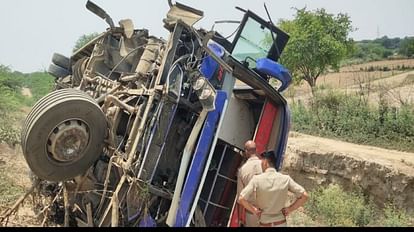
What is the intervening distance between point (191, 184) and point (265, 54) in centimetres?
240

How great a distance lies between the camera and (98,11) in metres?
5.58

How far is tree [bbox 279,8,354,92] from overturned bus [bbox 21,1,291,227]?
59.4ft

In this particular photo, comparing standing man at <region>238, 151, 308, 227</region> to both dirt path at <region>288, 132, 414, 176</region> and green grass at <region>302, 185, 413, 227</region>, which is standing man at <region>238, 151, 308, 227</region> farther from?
dirt path at <region>288, 132, 414, 176</region>

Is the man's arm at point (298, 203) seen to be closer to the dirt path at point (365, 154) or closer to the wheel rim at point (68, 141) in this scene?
the wheel rim at point (68, 141)

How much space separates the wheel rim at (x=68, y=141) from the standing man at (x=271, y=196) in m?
1.61

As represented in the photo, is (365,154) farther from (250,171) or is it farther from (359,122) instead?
(250,171)

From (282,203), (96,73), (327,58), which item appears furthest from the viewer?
(327,58)

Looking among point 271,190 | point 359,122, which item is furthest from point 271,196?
point 359,122

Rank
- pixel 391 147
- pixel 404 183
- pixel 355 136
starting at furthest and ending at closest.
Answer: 1. pixel 355 136
2. pixel 391 147
3. pixel 404 183

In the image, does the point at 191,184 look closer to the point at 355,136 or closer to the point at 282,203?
the point at 282,203

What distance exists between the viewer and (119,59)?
5.89m

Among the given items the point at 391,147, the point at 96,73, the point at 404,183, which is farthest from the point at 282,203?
the point at 391,147

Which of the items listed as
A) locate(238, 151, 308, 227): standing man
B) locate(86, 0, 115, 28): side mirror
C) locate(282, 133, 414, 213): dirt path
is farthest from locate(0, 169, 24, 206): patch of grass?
locate(282, 133, 414, 213): dirt path

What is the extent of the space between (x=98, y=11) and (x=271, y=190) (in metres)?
3.04
